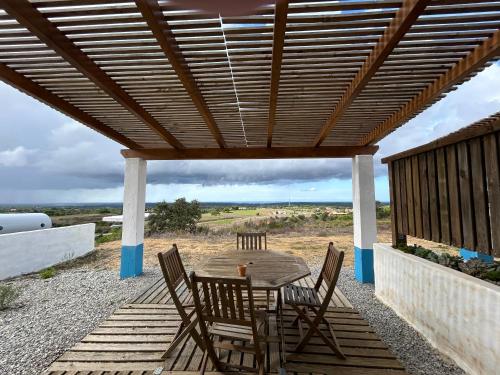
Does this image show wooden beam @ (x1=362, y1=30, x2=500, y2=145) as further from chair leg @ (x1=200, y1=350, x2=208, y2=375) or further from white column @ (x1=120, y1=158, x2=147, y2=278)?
white column @ (x1=120, y1=158, x2=147, y2=278)

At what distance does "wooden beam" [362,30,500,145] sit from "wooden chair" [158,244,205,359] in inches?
128

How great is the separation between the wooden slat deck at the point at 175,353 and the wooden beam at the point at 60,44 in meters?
2.70

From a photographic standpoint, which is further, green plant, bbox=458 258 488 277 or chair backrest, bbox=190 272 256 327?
green plant, bbox=458 258 488 277

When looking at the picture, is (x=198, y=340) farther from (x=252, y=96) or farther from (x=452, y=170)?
(x=452, y=170)

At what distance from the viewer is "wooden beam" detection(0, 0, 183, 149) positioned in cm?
170

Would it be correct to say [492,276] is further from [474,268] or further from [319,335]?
[319,335]

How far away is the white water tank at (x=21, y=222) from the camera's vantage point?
8.91 metres

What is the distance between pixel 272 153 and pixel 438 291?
368cm

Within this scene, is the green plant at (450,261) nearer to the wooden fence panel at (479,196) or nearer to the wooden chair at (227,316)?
the wooden fence panel at (479,196)

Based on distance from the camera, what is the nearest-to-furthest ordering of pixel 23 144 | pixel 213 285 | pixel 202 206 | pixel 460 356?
pixel 213 285
pixel 460 356
pixel 202 206
pixel 23 144

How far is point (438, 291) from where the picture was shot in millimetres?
2752

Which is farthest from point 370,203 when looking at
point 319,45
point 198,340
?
point 198,340

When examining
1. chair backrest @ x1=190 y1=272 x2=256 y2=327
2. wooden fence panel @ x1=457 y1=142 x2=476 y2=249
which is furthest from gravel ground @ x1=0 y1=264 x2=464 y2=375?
chair backrest @ x1=190 y1=272 x2=256 y2=327

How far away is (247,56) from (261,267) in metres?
2.29
